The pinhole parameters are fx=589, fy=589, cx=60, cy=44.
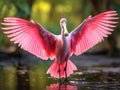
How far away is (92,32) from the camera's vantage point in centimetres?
983

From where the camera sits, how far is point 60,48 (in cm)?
916

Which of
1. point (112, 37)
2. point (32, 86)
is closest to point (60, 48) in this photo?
point (32, 86)

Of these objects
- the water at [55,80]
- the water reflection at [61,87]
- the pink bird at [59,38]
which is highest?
the pink bird at [59,38]

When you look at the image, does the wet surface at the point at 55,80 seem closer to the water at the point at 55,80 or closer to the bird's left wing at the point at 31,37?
the water at the point at 55,80

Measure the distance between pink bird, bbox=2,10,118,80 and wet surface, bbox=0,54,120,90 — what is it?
11.5 inches

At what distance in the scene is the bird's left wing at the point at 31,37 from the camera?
9117mm

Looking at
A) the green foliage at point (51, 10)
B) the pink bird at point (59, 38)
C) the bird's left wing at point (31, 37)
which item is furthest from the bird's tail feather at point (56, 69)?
the green foliage at point (51, 10)

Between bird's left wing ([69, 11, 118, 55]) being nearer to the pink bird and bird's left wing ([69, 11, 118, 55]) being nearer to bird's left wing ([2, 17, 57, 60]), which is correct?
the pink bird

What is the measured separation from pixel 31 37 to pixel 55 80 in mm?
799

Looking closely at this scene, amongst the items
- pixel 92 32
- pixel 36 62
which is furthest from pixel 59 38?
pixel 36 62

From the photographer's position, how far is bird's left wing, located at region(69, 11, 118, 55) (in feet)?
31.2

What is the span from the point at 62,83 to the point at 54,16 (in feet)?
56.6

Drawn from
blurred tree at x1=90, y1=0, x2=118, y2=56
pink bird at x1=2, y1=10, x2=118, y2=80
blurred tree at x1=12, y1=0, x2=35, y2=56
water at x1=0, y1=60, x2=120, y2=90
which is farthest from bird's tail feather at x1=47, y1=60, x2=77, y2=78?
blurred tree at x1=90, y1=0, x2=118, y2=56

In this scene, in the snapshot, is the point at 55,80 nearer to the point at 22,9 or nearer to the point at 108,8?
the point at 22,9
